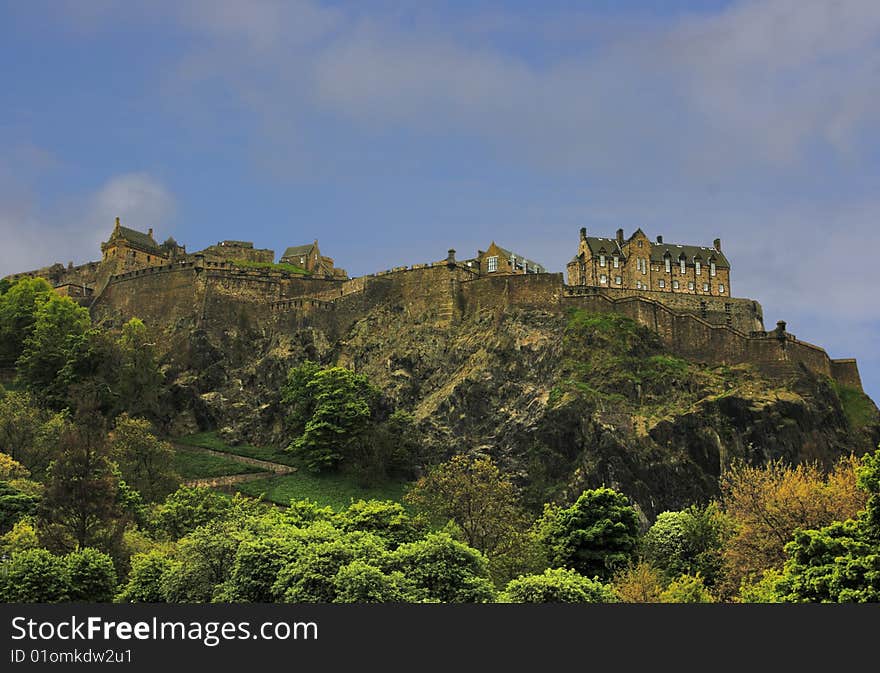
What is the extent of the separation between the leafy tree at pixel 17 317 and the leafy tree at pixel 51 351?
4.38m

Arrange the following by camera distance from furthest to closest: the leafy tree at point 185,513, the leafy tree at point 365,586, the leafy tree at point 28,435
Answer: the leafy tree at point 28,435 < the leafy tree at point 185,513 < the leafy tree at point 365,586

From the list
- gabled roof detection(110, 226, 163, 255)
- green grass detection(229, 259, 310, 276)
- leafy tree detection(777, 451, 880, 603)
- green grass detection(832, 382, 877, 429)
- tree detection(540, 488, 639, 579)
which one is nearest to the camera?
leafy tree detection(777, 451, 880, 603)

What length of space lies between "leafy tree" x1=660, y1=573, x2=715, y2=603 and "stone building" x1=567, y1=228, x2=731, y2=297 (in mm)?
59142

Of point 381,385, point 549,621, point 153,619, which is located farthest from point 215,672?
point 381,385

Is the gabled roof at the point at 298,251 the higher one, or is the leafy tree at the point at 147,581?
the gabled roof at the point at 298,251

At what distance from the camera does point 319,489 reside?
275ft

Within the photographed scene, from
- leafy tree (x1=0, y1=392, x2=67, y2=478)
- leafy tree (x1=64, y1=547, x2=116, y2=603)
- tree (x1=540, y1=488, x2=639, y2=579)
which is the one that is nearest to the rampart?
leafy tree (x1=0, y1=392, x2=67, y2=478)

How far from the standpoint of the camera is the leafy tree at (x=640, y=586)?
161 ft

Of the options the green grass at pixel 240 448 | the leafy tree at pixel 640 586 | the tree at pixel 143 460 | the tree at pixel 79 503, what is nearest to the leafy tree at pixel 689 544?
the leafy tree at pixel 640 586

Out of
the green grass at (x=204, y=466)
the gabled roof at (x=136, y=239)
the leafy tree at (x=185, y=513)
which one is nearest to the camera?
the leafy tree at (x=185, y=513)

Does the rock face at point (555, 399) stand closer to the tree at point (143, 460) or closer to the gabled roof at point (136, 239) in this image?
the tree at point (143, 460)

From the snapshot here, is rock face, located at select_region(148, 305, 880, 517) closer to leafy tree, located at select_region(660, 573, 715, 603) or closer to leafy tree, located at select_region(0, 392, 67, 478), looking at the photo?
leafy tree, located at select_region(0, 392, 67, 478)

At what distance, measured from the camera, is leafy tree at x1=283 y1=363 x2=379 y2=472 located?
286ft

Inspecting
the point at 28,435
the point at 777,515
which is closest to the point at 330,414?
the point at 28,435
